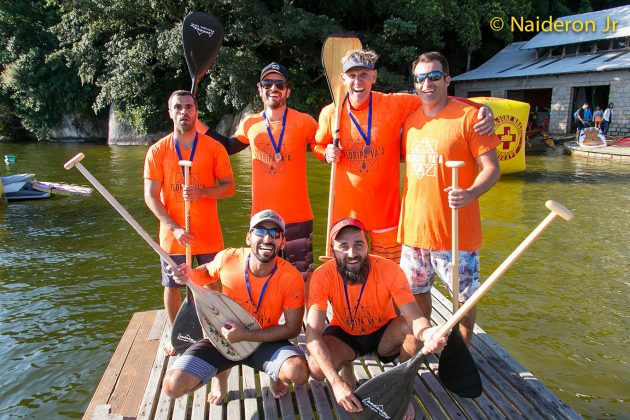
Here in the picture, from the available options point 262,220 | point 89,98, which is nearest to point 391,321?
point 262,220

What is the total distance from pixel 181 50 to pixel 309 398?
2022 centimetres

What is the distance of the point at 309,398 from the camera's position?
3406 mm

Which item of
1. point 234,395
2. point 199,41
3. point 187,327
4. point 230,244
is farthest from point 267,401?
point 230,244

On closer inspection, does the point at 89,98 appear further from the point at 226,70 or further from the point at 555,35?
the point at 555,35

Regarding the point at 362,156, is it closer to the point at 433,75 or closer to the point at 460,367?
the point at 433,75

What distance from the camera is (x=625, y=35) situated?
20.4m

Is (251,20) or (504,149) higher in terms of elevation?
(251,20)

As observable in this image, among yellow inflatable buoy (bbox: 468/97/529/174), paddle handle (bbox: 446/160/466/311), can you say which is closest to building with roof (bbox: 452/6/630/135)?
yellow inflatable buoy (bbox: 468/97/529/174)

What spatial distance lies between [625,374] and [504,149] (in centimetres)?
921

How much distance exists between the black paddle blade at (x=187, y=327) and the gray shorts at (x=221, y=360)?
1.46 ft

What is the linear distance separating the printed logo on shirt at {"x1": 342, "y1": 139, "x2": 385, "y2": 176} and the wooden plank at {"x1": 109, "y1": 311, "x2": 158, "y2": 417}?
2.33 meters

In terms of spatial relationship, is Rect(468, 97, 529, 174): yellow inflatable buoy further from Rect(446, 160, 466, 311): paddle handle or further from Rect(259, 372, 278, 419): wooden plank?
Rect(259, 372, 278, 419): wooden plank

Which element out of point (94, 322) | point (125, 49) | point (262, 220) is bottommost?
point (94, 322)

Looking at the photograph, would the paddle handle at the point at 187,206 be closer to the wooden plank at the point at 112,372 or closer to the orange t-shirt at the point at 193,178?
the orange t-shirt at the point at 193,178
